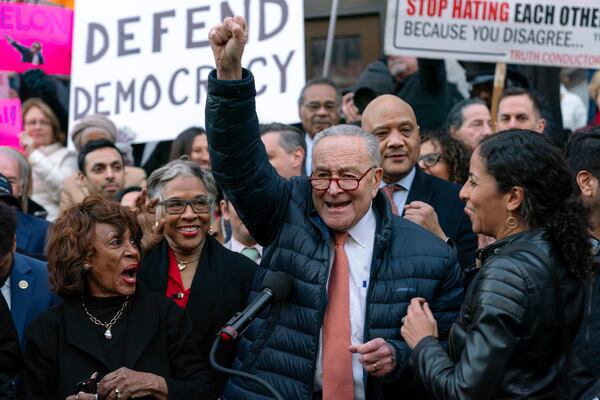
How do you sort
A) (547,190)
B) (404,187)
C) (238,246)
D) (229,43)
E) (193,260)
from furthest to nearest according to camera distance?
(238,246), (404,187), (193,260), (229,43), (547,190)

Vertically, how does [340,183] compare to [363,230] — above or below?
above

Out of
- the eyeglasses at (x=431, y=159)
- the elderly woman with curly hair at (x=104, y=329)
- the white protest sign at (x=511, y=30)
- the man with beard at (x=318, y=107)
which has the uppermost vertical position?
the white protest sign at (x=511, y=30)

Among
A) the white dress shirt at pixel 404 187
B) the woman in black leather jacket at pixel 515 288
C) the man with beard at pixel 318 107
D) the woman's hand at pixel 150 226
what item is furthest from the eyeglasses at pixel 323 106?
the woman in black leather jacket at pixel 515 288

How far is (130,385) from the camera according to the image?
422 centimetres

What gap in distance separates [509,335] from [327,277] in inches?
36.8

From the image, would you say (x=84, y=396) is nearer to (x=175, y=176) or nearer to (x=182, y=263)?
(x=182, y=263)

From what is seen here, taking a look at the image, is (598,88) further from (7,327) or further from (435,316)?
(7,327)

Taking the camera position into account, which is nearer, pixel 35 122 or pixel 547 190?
pixel 547 190

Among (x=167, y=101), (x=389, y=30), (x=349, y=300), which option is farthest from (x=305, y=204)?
(x=167, y=101)

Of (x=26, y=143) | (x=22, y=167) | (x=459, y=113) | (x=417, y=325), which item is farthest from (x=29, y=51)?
(x=417, y=325)

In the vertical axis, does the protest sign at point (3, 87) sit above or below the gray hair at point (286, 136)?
above

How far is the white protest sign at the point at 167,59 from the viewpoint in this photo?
775cm

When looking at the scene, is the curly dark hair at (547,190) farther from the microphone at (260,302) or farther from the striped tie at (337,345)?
the microphone at (260,302)

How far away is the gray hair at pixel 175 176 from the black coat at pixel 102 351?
81 centimetres
